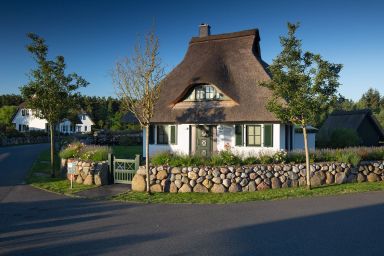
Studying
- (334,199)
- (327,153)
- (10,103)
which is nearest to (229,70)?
(327,153)

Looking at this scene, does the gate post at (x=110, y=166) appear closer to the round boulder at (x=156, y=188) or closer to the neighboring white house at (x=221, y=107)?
the round boulder at (x=156, y=188)

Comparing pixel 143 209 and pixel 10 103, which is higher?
pixel 10 103

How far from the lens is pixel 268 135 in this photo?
19.1 metres

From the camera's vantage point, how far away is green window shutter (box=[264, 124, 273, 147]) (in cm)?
1902

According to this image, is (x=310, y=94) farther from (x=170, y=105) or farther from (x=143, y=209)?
(x=170, y=105)

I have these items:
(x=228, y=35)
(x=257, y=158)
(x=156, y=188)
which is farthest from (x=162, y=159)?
(x=228, y=35)

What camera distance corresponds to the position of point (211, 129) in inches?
829

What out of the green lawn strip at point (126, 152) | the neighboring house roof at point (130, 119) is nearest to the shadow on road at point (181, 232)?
the green lawn strip at point (126, 152)

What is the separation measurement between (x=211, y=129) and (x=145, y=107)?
8510mm

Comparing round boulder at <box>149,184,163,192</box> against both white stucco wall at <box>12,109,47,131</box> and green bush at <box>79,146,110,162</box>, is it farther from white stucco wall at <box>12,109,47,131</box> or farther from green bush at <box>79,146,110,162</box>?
white stucco wall at <box>12,109,47,131</box>

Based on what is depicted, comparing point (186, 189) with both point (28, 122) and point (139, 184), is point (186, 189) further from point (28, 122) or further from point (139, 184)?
point (28, 122)

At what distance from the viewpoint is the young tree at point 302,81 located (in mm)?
12977

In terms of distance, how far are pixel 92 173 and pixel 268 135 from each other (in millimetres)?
9759

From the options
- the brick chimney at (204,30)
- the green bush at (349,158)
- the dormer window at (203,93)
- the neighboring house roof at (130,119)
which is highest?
the brick chimney at (204,30)
